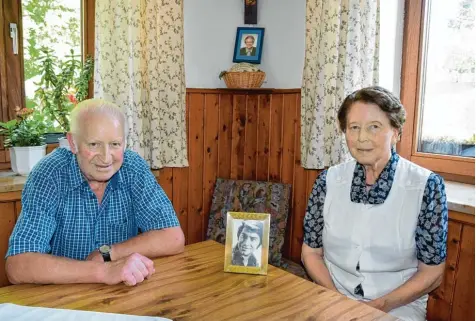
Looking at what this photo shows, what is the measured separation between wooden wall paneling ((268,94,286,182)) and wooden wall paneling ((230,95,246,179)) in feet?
0.72

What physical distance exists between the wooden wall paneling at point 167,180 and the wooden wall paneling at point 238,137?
47 centimetres

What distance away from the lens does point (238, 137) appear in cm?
313

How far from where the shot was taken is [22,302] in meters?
1.08

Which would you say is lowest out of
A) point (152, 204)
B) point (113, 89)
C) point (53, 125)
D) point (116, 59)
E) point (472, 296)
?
point (472, 296)

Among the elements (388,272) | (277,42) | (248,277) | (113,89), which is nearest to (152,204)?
(248,277)

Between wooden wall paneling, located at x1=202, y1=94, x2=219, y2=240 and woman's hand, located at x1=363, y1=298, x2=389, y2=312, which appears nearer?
woman's hand, located at x1=363, y1=298, x2=389, y2=312

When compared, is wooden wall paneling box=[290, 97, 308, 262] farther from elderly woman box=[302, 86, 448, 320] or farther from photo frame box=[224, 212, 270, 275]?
photo frame box=[224, 212, 270, 275]

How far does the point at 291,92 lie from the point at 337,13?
0.66 m

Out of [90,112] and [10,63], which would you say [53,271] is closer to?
[90,112]

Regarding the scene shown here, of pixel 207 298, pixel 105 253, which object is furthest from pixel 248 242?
pixel 105 253

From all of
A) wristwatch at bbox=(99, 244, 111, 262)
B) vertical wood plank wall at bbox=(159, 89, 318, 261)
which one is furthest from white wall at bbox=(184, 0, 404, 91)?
wristwatch at bbox=(99, 244, 111, 262)

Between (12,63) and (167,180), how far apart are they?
3.85 feet

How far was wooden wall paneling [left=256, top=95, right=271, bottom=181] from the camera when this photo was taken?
303 cm

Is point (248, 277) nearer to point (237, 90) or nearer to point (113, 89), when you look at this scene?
point (113, 89)
